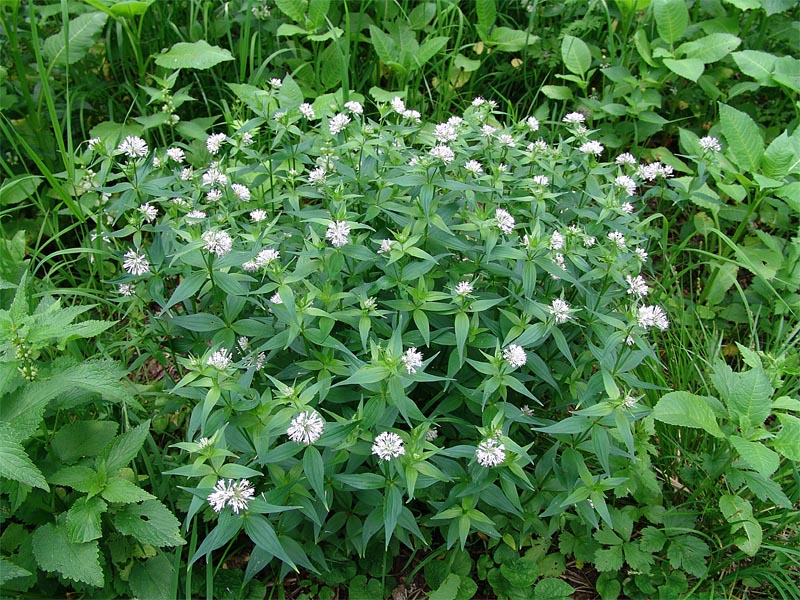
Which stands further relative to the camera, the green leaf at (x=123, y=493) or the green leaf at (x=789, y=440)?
the green leaf at (x=789, y=440)

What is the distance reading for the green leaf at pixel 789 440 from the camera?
236 centimetres

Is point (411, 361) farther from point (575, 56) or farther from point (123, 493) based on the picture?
point (575, 56)

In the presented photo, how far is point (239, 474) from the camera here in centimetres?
192

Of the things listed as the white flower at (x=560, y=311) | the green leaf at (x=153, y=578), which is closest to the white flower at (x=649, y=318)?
the white flower at (x=560, y=311)

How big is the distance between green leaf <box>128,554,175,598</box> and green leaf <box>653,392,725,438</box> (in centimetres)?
179

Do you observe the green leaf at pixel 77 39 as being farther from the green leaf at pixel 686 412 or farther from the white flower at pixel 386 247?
the green leaf at pixel 686 412

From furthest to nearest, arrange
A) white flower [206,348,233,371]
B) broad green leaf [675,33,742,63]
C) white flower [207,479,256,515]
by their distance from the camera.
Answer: broad green leaf [675,33,742,63] < white flower [206,348,233,371] < white flower [207,479,256,515]

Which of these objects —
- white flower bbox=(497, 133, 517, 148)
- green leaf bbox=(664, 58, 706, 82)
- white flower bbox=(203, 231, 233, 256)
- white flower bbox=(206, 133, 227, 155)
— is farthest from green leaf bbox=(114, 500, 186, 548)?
green leaf bbox=(664, 58, 706, 82)

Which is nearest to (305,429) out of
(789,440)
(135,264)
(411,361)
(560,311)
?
(411,361)

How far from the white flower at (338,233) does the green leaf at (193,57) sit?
1.84 metres

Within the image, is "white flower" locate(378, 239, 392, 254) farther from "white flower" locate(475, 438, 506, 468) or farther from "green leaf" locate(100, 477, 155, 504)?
"green leaf" locate(100, 477, 155, 504)

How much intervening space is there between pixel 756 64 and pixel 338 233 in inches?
110

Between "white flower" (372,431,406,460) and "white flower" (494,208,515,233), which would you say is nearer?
"white flower" (372,431,406,460)

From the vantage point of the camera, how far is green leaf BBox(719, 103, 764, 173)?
332 centimetres
